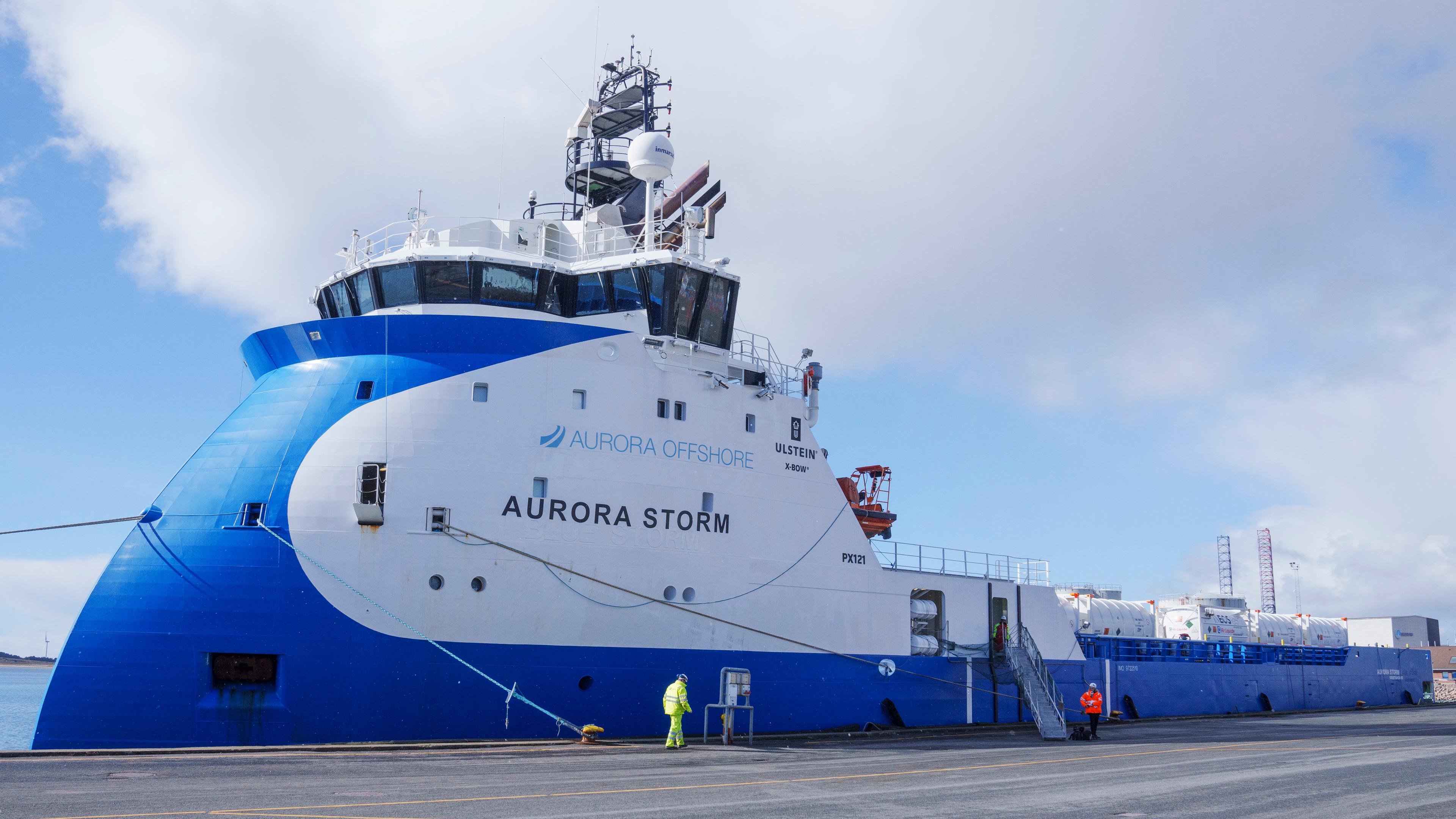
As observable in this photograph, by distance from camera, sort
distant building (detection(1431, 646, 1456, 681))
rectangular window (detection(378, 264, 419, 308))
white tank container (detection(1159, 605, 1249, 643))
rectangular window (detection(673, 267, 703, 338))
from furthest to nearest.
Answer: distant building (detection(1431, 646, 1456, 681)) → white tank container (detection(1159, 605, 1249, 643)) → rectangular window (detection(673, 267, 703, 338)) → rectangular window (detection(378, 264, 419, 308))

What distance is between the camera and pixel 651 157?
17.8 meters

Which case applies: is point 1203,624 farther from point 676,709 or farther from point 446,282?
point 446,282

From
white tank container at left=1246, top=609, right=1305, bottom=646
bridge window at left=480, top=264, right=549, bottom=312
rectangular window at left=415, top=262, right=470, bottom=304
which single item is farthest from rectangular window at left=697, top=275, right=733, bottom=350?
white tank container at left=1246, top=609, right=1305, bottom=646

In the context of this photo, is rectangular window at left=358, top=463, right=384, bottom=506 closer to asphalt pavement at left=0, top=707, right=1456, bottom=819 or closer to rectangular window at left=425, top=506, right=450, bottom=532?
rectangular window at left=425, top=506, right=450, bottom=532

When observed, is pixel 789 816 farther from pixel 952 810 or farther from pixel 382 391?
pixel 382 391

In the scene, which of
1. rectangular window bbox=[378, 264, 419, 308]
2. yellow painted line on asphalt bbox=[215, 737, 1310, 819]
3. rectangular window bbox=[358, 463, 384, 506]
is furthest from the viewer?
rectangular window bbox=[378, 264, 419, 308]

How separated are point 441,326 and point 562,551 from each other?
385 centimetres

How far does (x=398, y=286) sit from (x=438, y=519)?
436 cm

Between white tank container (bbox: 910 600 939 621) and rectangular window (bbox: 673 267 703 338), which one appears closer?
rectangular window (bbox: 673 267 703 338)

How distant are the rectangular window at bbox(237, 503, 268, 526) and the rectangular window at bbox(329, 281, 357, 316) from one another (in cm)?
444

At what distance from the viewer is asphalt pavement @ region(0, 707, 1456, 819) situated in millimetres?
8703

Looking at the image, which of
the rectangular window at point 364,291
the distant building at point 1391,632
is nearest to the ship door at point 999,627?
the rectangular window at point 364,291

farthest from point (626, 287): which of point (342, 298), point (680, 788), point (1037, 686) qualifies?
point (1037, 686)

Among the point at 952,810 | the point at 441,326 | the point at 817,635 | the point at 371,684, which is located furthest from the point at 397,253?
the point at 952,810
